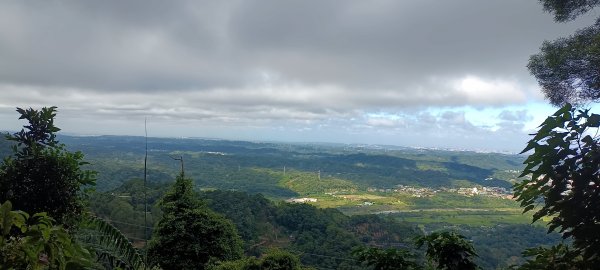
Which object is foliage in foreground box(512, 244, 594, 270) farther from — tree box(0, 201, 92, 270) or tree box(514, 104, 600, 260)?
tree box(0, 201, 92, 270)

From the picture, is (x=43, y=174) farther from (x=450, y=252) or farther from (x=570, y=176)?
(x=570, y=176)

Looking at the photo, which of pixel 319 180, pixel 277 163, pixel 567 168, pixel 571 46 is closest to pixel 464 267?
pixel 567 168

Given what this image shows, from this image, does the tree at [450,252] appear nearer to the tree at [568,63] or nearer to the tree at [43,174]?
the tree at [568,63]

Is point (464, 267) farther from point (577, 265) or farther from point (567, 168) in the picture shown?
point (567, 168)

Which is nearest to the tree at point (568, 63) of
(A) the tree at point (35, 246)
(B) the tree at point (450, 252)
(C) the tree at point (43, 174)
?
(B) the tree at point (450, 252)

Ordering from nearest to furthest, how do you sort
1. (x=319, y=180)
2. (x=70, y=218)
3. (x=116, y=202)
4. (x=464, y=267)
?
1. (x=464, y=267)
2. (x=70, y=218)
3. (x=116, y=202)
4. (x=319, y=180)

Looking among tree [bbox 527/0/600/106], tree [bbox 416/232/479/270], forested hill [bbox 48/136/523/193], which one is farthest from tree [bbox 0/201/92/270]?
forested hill [bbox 48/136/523/193]
